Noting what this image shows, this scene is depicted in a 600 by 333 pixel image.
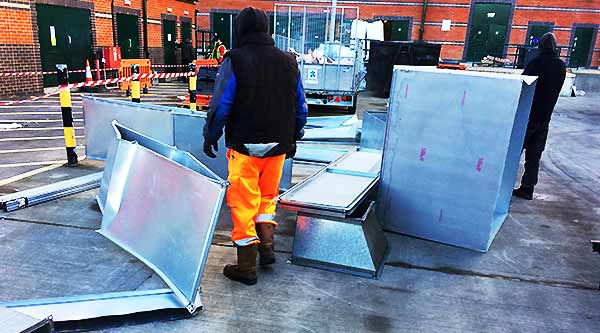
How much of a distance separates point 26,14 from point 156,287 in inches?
489

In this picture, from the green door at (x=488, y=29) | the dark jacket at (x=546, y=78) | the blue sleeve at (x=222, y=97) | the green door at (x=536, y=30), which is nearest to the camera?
the blue sleeve at (x=222, y=97)

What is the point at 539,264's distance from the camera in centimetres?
376

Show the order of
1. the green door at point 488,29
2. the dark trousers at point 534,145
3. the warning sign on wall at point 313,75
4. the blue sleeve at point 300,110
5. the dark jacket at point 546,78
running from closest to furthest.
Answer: the blue sleeve at point 300,110 → the dark jacket at point 546,78 → the dark trousers at point 534,145 → the warning sign on wall at point 313,75 → the green door at point 488,29

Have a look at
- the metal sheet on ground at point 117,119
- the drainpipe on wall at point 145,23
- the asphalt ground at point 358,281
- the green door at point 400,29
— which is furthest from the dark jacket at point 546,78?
the green door at point 400,29

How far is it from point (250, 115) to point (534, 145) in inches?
153

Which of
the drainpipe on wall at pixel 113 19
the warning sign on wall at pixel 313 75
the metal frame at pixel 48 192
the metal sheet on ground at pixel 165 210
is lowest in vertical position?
the metal frame at pixel 48 192

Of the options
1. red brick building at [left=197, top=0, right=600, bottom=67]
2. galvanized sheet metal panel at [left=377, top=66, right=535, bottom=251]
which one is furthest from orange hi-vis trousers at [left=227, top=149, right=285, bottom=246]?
red brick building at [left=197, top=0, right=600, bottom=67]

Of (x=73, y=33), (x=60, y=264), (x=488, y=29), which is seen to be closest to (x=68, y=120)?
(x=60, y=264)

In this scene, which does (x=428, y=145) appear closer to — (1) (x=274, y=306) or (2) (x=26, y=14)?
(1) (x=274, y=306)

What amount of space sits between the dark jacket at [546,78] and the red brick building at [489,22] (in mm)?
22017

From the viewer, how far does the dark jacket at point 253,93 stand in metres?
2.98

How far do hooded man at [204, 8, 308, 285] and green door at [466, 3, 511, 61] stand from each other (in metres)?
26.5

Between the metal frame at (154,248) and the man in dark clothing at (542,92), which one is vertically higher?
the man in dark clothing at (542,92)

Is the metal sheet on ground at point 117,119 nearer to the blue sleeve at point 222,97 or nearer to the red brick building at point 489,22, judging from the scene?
the blue sleeve at point 222,97
